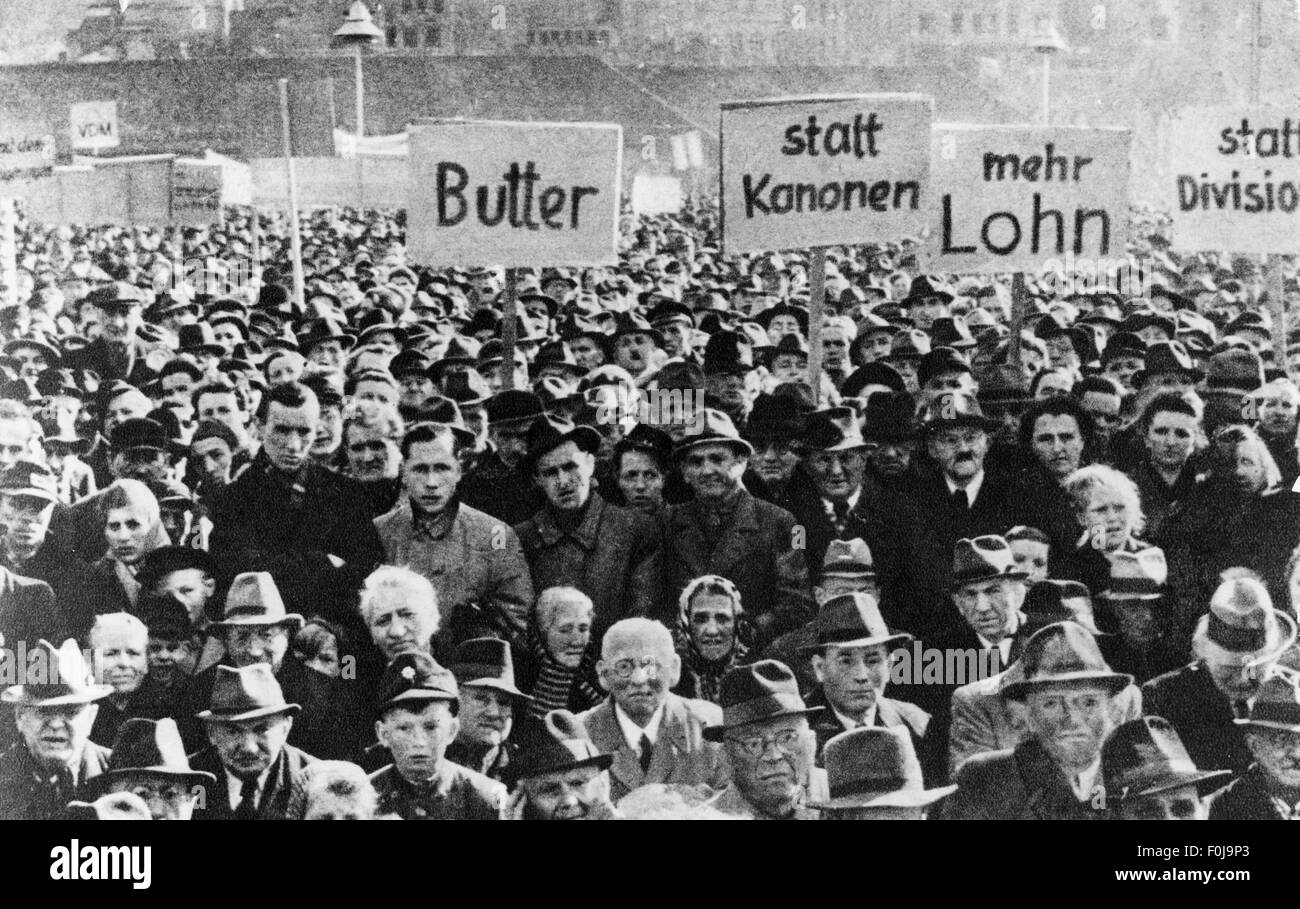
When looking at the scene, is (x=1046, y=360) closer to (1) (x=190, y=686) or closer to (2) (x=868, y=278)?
(2) (x=868, y=278)

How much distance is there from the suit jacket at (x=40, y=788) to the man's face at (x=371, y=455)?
50.4 inches

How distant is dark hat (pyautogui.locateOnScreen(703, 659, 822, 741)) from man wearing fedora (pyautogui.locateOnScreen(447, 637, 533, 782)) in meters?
0.67

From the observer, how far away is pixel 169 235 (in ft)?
36.7

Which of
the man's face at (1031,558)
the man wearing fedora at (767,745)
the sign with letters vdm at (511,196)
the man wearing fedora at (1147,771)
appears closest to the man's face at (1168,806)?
the man wearing fedora at (1147,771)

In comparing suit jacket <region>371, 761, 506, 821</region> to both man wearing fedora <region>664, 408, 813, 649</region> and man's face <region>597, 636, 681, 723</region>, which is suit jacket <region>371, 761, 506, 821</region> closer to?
man's face <region>597, 636, 681, 723</region>

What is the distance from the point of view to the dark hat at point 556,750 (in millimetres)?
7117

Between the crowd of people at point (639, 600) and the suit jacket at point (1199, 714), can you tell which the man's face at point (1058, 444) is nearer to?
the crowd of people at point (639, 600)

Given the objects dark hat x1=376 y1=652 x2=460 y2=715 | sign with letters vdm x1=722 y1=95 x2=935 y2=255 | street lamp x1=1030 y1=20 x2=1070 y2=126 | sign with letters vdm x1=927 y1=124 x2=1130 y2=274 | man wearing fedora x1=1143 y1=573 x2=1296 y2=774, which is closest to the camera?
dark hat x1=376 y1=652 x2=460 y2=715

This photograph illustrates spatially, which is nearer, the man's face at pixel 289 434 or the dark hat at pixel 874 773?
the dark hat at pixel 874 773

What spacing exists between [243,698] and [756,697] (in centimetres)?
173

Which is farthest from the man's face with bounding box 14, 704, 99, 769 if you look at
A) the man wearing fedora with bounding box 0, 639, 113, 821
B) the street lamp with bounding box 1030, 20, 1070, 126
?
the street lamp with bounding box 1030, 20, 1070, 126

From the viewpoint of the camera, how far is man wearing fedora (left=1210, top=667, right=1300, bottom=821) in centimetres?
720
